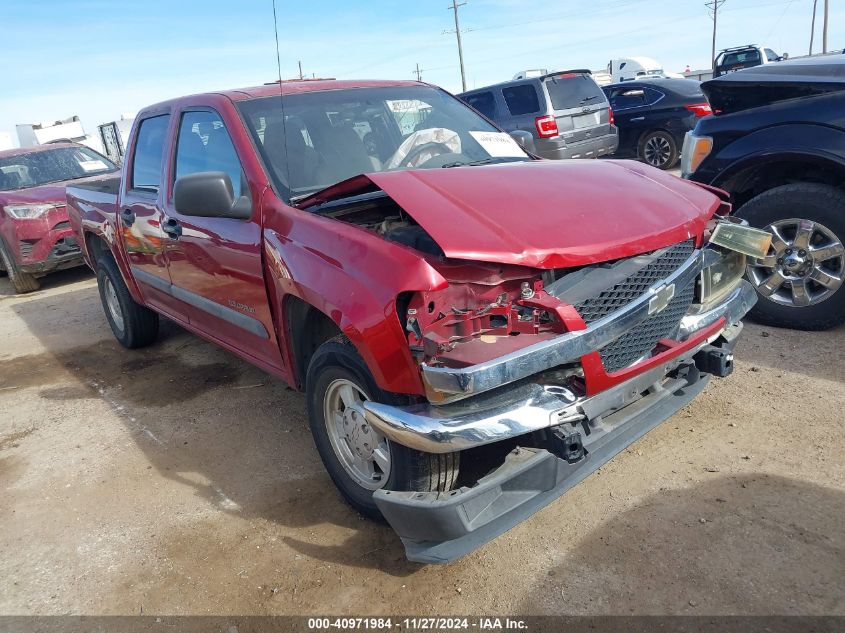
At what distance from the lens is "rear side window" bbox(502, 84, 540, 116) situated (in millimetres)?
10398

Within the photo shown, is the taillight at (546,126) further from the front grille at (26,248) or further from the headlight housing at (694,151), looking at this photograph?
the front grille at (26,248)

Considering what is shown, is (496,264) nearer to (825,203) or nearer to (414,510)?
(414,510)

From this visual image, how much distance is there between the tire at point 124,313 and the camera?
5281 millimetres

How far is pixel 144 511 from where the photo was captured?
3.13 m

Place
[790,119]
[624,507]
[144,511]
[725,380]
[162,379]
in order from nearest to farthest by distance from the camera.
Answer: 1. [624,507]
2. [144,511]
3. [725,380]
4. [790,119]
5. [162,379]

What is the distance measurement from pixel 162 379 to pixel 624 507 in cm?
355

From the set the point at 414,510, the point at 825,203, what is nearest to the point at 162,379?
the point at 414,510

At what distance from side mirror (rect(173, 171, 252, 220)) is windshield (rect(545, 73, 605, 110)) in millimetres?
8476

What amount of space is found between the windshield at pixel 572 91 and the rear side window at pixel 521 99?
0.27m

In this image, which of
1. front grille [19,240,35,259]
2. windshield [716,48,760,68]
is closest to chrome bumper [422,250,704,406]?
front grille [19,240,35,259]

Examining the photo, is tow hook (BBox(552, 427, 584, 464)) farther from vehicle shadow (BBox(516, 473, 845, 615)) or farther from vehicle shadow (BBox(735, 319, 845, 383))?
vehicle shadow (BBox(735, 319, 845, 383))

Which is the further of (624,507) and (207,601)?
(624,507)

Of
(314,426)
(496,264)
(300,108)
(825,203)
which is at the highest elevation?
(300,108)

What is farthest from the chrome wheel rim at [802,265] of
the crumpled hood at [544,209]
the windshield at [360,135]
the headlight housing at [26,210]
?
the headlight housing at [26,210]
